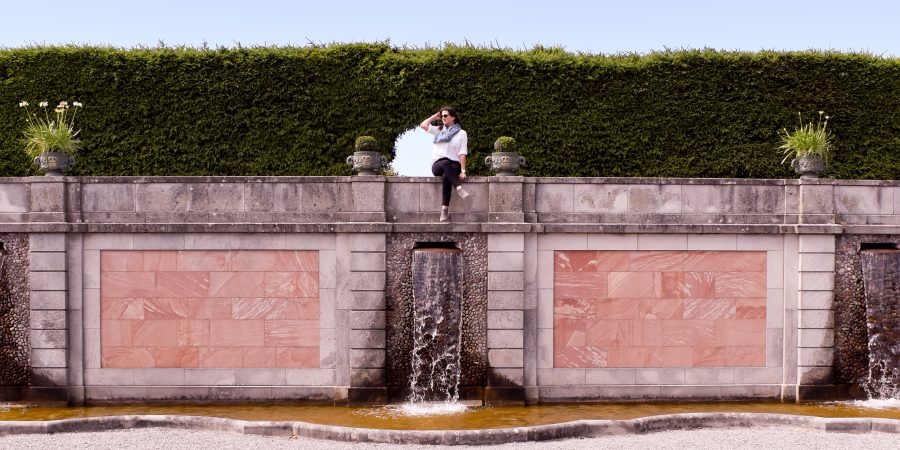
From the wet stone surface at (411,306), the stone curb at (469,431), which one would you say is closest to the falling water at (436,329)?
the wet stone surface at (411,306)

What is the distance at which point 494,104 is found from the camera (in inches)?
709

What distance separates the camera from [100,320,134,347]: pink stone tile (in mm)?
13062

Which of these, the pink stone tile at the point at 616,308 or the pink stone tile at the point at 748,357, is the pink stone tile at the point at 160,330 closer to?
the pink stone tile at the point at 616,308

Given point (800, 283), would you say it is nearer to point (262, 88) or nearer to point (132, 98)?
point (262, 88)

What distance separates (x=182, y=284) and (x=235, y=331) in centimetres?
141

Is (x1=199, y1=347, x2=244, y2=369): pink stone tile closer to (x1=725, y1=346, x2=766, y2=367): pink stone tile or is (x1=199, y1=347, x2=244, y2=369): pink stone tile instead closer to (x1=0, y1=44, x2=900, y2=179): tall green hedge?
(x1=0, y1=44, x2=900, y2=179): tall green hedge

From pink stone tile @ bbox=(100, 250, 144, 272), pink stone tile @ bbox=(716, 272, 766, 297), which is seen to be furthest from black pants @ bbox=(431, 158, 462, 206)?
pink stone tile @ bbox=(100, 250, 144, 272)

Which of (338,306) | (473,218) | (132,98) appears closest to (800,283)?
(473,218)

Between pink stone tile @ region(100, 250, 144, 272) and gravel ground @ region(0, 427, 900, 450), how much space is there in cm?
341

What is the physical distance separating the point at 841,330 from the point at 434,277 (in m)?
8.35

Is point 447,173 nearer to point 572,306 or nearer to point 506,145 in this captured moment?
point 506,145

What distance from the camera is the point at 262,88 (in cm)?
→ 1791

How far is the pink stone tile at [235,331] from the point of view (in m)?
13.1

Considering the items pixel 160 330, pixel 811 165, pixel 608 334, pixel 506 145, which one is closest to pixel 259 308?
pixel 160 330
